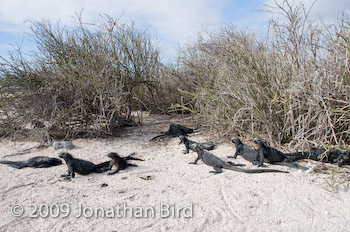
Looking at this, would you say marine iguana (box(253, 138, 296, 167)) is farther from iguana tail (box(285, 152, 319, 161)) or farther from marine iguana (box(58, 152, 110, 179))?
marine iguana (box(58, 152, 110, 179))

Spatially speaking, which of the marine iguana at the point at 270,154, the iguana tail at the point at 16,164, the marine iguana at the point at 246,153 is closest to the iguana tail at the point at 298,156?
the marine iguana at the point at 270,154

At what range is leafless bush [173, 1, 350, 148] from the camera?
4.36 meters

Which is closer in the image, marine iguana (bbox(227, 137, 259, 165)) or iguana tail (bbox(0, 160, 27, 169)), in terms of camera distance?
marine iguana (bbox(227, 137, 259, 165))

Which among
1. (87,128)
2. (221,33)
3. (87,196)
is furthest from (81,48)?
(87,196)

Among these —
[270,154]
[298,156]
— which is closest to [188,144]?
[270,154]

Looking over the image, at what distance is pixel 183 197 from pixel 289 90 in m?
2.38

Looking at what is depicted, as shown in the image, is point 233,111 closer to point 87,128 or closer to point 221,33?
point 221,33

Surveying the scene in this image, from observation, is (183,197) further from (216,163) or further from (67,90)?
(67,90)

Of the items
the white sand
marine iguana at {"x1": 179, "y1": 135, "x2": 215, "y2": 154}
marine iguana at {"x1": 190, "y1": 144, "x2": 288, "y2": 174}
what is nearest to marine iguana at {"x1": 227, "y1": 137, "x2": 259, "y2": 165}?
the white sand

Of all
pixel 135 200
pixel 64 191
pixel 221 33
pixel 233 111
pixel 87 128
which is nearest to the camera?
pixel 135 200

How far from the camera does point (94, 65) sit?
262 inches

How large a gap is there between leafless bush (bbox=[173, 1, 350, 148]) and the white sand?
746 millimetres

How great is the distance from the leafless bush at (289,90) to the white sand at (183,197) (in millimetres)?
746

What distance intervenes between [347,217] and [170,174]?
7.21ft
